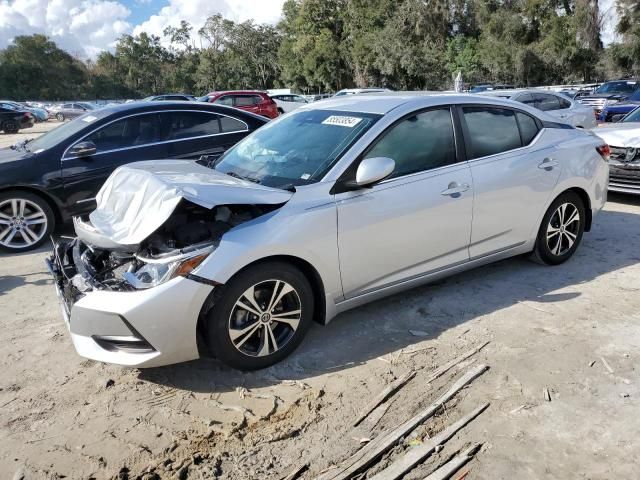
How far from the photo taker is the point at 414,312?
14.1 feet

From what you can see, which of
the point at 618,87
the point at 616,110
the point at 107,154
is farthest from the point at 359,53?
the point at 107,154

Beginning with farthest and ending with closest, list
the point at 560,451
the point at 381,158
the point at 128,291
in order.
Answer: the point at 381,158 < the point at 128,291 < the point at 560,451

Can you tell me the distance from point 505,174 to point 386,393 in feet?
7.43

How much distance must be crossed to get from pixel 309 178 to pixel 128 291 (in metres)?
1.40

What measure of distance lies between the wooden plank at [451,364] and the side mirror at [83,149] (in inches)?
193

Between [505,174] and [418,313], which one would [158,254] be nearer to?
[418,313]

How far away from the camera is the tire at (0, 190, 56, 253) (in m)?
6.20

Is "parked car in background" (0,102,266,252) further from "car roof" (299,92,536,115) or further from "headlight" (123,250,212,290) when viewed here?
"headlight" (123,250,212,290)

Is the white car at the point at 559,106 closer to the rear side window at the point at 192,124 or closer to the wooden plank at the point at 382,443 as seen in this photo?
the rear side window at the point at 192,124

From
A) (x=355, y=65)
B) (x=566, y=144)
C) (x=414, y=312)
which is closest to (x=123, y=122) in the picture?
(x=414, y=312)

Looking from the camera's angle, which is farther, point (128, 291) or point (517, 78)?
point (517, 78)

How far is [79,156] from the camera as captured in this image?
6.36 m

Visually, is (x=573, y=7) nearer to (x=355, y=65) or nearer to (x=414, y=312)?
(x=355, y=65)

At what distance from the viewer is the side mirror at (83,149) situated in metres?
6.34
